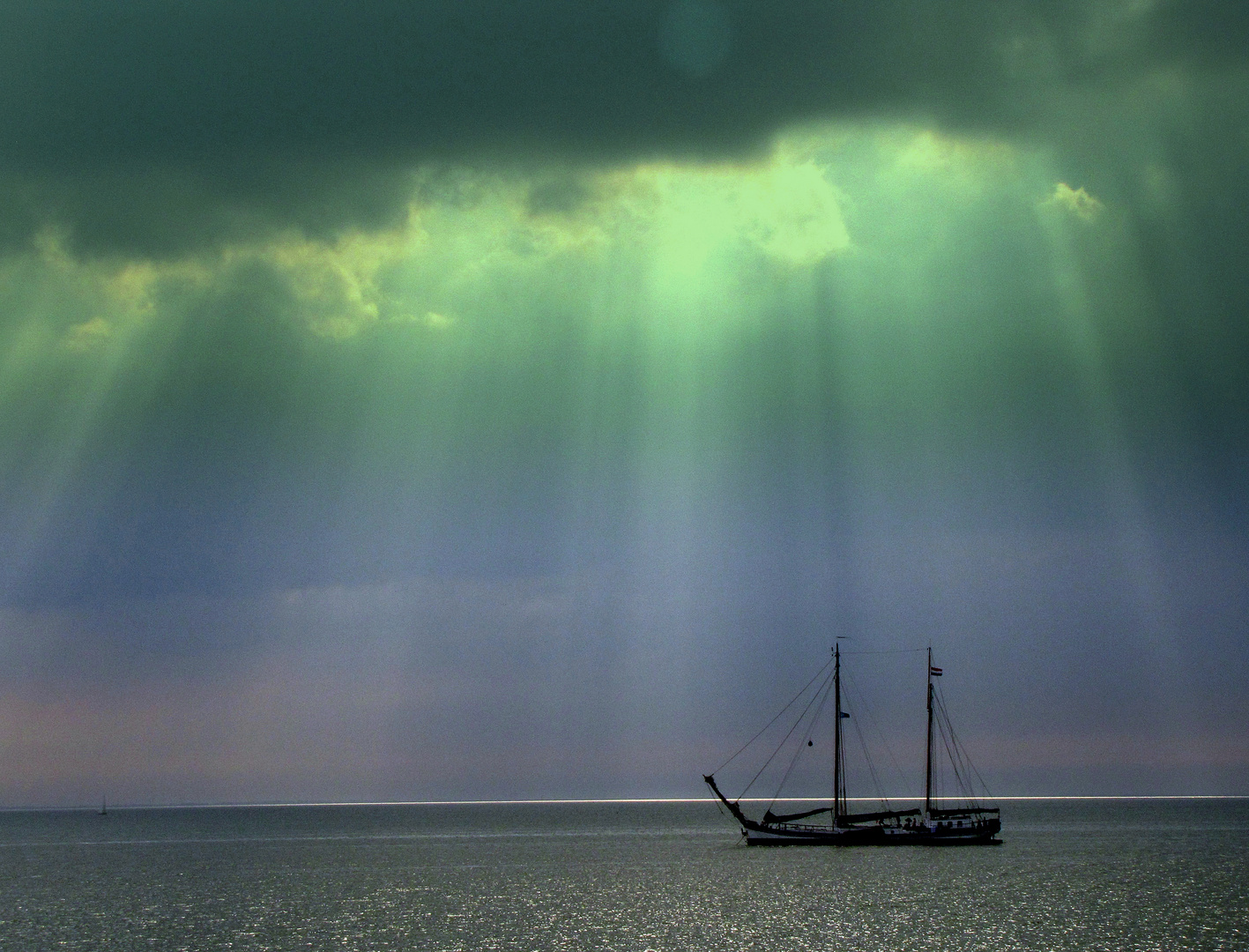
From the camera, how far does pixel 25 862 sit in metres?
184

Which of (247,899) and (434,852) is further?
(434,852)

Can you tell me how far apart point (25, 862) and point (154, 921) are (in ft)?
335

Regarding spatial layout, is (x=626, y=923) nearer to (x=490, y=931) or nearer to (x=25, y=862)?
(x=490, y=931)

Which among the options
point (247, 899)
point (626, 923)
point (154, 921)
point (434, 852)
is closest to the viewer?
point (626, 923)

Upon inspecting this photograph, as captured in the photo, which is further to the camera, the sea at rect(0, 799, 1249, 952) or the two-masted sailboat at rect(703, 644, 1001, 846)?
the two-masted sailboat at rect(703, 644, 1001, 846)

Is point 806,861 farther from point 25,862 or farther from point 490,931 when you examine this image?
point 25,862

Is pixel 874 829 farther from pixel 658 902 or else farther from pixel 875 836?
pixel 658 902

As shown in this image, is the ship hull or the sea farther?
the ship hull

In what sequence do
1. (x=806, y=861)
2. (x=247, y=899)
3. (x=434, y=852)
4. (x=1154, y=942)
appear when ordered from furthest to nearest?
(x=434, y=852)
(x=806, y=861)
(x=247, y=899)
(x=1154, y=942)

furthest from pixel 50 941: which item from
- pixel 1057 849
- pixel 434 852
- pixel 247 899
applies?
pixel 1057 849

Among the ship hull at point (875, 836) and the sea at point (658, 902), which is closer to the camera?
the sea at point (658, 902)

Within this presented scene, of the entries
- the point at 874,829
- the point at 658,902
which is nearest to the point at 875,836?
the point at 874,829

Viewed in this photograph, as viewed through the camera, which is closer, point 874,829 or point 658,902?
point 658,902

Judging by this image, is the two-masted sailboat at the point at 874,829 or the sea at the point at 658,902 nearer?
the sea at the point at 658,902
